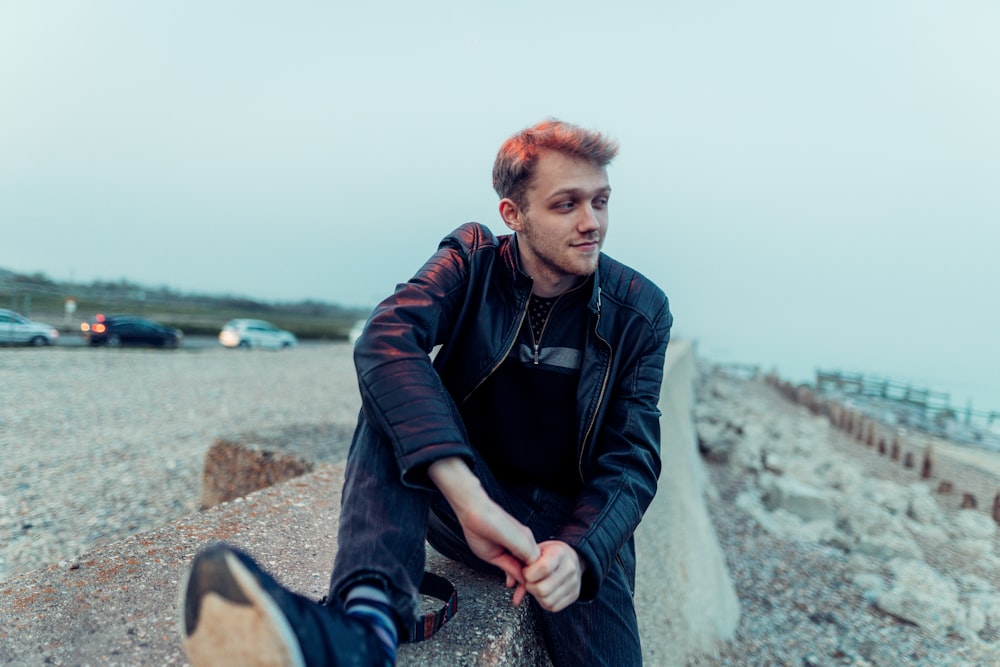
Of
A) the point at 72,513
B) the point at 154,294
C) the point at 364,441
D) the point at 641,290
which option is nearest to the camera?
the point at 364,441

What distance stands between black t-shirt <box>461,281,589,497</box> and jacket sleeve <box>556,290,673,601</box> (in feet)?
0.41

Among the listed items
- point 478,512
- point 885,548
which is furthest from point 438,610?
point 885,548

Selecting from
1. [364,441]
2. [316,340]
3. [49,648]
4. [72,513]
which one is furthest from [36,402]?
[316,340]

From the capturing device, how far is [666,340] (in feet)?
7.02

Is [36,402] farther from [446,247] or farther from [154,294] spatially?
[154,294]

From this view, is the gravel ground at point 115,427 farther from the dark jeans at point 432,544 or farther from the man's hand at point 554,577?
the man's hand at point 554,577

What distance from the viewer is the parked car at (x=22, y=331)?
1167cm

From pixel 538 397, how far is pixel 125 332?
1965 cm

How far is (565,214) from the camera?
2000mm

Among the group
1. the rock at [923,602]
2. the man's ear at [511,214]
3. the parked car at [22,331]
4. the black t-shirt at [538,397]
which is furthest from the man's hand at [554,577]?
the parked car at [22,331]

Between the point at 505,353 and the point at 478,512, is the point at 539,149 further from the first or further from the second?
the point at 478,512

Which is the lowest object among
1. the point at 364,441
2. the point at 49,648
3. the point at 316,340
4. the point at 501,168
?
the point at 316,340

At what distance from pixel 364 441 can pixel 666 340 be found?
3.58 feet

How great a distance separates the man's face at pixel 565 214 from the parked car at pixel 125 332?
60.1 feet
